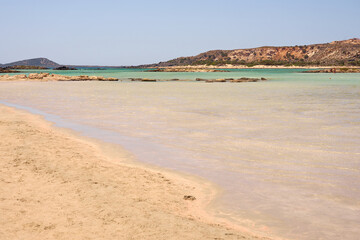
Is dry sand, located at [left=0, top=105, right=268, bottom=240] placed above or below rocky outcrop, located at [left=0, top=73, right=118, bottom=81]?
below

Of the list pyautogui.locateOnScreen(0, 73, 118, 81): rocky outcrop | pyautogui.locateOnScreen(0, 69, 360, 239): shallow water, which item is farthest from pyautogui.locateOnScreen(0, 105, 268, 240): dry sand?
pyautogui.locateOnScreen(0, 73, 118, 81): rocky outcrop

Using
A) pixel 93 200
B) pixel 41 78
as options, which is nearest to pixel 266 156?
pixel 93 200

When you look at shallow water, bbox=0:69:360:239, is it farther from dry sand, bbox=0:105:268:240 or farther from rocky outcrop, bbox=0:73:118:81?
rocky outcrop, bbox=0:73:118:81

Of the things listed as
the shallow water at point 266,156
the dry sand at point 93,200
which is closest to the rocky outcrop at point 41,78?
the shallow water at point 266,156

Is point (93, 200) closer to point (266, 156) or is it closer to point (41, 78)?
point (266, 156)

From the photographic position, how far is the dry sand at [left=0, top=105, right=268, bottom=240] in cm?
488

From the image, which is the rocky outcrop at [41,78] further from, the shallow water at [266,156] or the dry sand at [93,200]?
the dry sand at [93,200]

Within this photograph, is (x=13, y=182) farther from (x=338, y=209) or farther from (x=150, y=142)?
(x=338, y=209)

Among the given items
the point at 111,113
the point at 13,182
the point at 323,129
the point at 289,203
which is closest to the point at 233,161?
the point at 289,203

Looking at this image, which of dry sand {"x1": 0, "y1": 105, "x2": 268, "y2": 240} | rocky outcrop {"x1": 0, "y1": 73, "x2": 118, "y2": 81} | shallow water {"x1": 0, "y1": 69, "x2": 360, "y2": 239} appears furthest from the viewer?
rocky outcrop {"x1": 0, "y1": 73, "x2": 118, "y2": 81}

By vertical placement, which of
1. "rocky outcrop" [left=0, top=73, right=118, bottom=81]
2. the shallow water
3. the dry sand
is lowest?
the shallow water

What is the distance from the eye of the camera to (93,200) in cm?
598

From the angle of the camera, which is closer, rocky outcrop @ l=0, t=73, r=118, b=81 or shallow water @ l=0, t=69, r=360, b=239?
shallow water @ l=0, t=69, r=360, b=239

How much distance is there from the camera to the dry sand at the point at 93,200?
4883 mm
